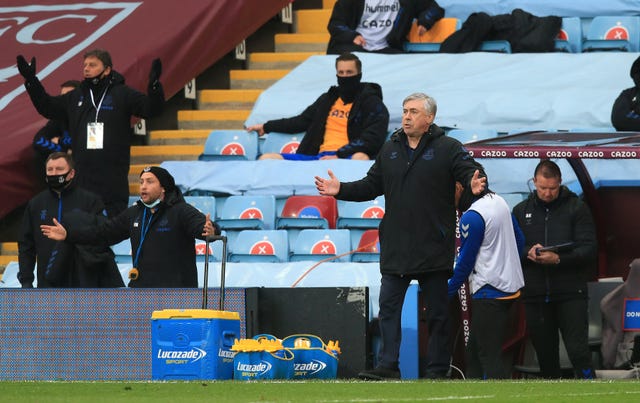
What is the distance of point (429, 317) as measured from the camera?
10.1 m

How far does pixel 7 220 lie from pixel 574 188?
621 cm

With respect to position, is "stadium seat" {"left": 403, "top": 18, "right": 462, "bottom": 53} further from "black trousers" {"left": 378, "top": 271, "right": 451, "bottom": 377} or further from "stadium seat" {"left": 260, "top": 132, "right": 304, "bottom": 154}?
"black trousers" {"left": 378, "top": 271, "right": 451, "bottom": 377}

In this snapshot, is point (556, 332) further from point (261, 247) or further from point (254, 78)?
point (254, 78)

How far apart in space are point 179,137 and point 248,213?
2.96 meters

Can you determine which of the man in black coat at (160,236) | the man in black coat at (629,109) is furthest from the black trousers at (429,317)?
the man in black coat at (629,109)

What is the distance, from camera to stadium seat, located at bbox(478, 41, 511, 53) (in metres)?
17.0

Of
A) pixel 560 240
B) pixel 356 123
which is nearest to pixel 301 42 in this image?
pixel 356 123

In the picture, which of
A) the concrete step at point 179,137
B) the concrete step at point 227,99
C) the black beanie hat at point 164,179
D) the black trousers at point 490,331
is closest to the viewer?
the black trousers at point 490,331

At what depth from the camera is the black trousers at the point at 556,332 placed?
447 inches

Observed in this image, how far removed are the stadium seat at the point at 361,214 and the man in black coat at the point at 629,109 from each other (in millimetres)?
2276

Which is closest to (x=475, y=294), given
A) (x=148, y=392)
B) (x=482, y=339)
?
(x=482, y=339)

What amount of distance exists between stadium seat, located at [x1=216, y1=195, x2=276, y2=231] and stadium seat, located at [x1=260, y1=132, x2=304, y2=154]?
1086 mm

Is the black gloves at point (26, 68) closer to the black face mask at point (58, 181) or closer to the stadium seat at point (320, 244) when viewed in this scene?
the black face mask at point (58, 181)

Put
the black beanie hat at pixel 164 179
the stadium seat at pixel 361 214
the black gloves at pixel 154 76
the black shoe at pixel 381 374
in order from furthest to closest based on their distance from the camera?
1. the stadium seat at pixel 361 214
2. the black gloves at pixel 154 76
3. the black beanie hat at pixel 164 179
4. the black shoe at pixel 381 374
